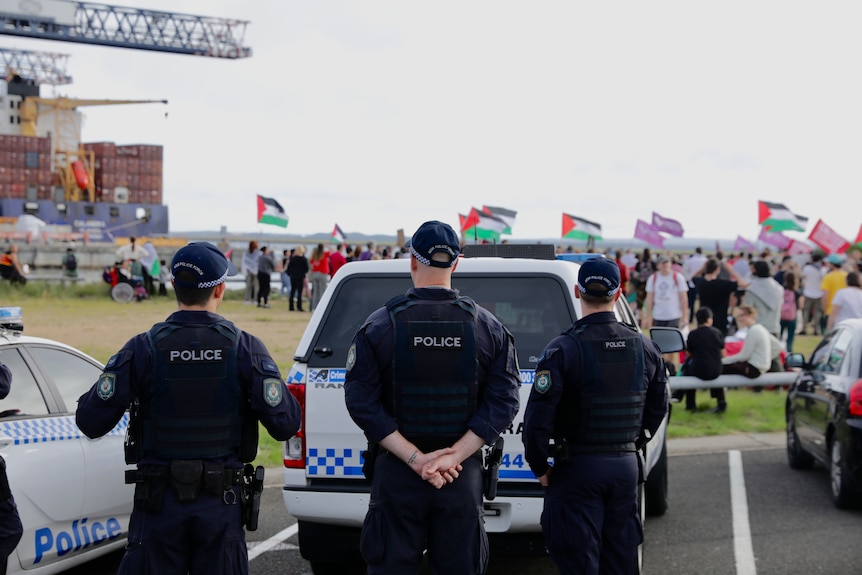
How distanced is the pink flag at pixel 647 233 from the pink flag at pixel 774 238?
11.8ft

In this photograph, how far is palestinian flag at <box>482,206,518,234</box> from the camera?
87.7 feet

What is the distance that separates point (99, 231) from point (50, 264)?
1359 inches

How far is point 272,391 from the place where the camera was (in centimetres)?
346

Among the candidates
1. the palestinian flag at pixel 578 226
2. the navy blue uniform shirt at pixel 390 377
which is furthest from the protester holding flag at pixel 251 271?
the navy blue uniform shirt at pixel 390 377

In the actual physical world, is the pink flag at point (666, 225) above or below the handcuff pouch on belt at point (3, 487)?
above

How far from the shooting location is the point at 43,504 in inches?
179

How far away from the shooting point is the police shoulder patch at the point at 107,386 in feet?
11.0

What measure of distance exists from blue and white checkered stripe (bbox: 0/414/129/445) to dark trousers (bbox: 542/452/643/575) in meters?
2.13

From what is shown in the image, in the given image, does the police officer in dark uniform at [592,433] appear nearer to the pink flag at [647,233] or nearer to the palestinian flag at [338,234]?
the pink flag at [647,233]

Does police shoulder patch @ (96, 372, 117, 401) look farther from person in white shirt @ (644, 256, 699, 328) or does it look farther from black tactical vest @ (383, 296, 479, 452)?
person in white shirt @ (644, 256, 699, 328)

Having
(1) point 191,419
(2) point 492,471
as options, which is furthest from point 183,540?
(2) point 492,471

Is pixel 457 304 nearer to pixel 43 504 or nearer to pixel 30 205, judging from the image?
pixel 43 504

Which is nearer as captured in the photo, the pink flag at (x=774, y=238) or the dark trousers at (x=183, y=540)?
the dark trousers at (x=183, y=540)

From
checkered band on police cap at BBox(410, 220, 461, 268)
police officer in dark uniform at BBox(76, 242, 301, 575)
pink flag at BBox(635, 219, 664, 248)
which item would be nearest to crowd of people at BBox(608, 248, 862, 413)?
checkered band on police cap at BBox(410, 220, 461, 268)
